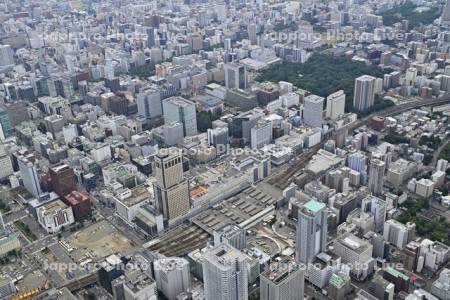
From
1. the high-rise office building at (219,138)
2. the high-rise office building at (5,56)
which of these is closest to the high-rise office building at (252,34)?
the high-rise office building at (5,56)

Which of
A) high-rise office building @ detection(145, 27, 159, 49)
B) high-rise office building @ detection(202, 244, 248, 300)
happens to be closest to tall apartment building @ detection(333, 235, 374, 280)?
high-rise office building @ detection(202, 244, 248, 300)

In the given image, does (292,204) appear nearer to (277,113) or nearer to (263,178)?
(263,178)

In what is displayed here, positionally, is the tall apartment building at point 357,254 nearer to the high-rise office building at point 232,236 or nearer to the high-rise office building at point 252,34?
the high-rise office building at point 232,236

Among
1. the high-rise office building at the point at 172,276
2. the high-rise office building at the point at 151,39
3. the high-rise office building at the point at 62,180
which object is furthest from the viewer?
the high-rise office building at the point at 151,39

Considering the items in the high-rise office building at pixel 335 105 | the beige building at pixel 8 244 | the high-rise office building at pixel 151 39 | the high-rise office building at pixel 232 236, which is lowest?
the beige building at pixel 8 244

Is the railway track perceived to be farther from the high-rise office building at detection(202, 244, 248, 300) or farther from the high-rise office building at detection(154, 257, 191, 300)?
the high-rise office building at detection(202, 244, 248, 300)

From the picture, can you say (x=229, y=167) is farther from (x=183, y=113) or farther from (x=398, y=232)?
(x=398, y=232)
